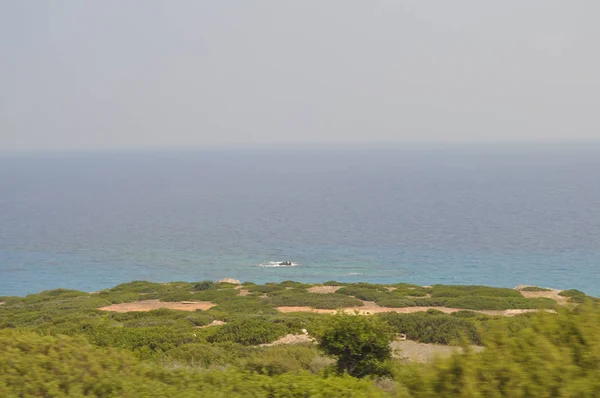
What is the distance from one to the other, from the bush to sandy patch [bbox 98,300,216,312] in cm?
1189

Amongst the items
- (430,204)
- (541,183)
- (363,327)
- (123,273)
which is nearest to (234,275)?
(123,273)

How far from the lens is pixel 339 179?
16462 cm

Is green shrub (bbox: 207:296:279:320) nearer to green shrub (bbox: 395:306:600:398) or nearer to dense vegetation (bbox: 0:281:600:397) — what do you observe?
dense vegetation (bbox: 0:281:600:397)

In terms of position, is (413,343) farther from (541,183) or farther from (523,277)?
(541,183)

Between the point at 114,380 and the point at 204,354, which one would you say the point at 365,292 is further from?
the point at 114,380

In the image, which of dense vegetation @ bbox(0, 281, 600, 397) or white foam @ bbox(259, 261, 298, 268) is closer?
dense vegetation @ bbox(0, 281, 600, 397)

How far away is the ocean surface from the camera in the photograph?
2115 inches

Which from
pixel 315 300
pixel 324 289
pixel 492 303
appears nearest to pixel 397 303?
pixel 315 300

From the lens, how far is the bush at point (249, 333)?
60.2 feet

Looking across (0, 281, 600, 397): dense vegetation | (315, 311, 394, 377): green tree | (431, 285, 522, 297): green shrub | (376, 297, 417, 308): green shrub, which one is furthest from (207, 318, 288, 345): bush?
(431, 285, 522, 297): green shrub

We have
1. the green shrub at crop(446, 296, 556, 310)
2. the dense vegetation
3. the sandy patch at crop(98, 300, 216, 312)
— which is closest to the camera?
the dense vegetation

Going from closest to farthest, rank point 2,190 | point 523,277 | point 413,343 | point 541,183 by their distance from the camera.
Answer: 1. point 413,343
2. point 523,277
3. point 541,183
4. point 2,190

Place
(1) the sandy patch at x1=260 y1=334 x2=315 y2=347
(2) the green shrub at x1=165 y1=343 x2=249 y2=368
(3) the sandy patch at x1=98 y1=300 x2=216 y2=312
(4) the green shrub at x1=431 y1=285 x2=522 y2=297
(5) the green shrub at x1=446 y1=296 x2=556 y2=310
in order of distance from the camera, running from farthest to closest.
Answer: (4) the green shrub at x1=431 y1=285 x2=522 y2=297
(3) the sandy patch at x1=98 y1=300 x2=216 y2=312
(5) the green shrub at x1=446 y1=296 x2=556 y2=310
(1) the sandy patch at x1=260 y1=334 x2=315 y2=347
(2) the green shrub at x1=165 y1=343 x2=249 y2=368

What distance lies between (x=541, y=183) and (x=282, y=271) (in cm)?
10260
